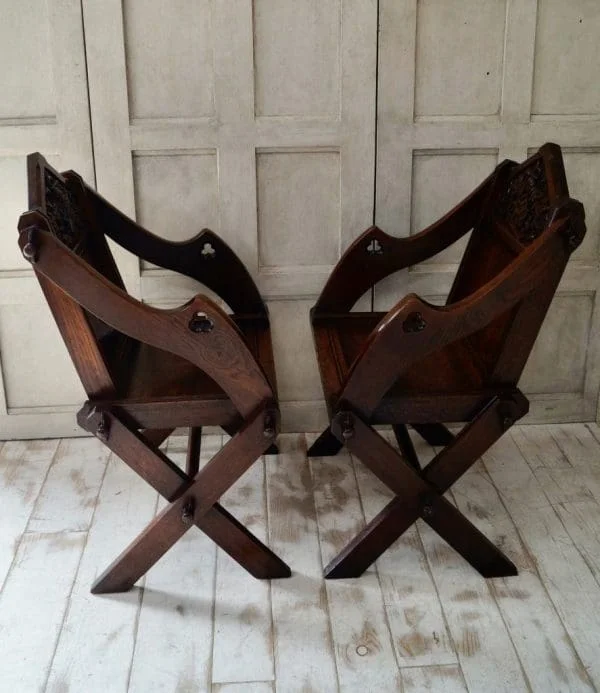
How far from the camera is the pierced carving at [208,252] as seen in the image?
2748 mm

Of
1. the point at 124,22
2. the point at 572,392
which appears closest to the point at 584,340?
the point at 572,392

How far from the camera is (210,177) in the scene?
2.80 metres

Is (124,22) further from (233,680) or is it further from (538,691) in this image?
(538,691)

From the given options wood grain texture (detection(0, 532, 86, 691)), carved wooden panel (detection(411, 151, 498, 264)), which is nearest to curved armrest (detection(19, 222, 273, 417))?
wood grain texture (detection(0, 532, 86, 691))

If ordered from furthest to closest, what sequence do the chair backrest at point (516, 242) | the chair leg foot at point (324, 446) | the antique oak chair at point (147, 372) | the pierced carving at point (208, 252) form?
the chair leg foot at point (324, 446) < the pierced carving at point (208, 252) < the chair backrest at point (516, 242) < the antique oak chair at point (147, 372)

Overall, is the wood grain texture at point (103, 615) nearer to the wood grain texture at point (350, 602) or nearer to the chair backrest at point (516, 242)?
the wood grain texture at point (350, 602)

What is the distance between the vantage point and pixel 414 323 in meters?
2.02

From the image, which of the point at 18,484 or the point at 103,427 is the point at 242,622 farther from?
the point at 18,484

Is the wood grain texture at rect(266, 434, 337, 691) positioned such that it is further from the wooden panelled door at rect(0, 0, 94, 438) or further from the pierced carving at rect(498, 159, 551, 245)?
the pierced carving at rect(498, 159, 551, 245)

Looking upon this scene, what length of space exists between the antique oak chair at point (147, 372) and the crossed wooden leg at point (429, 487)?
0.20m

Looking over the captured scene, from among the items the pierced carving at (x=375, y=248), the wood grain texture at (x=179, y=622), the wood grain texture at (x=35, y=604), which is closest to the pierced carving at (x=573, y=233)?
the pierced carving at (x=375, y=248)

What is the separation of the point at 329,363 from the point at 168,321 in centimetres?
58

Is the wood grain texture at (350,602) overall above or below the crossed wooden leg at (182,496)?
below

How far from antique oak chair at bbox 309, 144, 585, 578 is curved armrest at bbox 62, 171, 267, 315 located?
28cm
